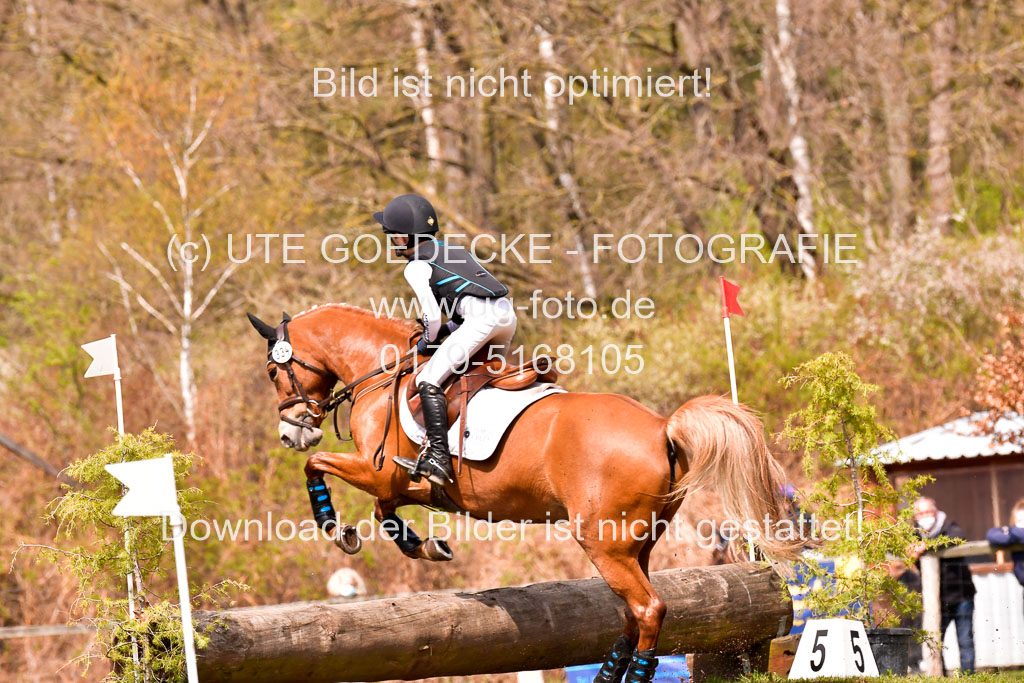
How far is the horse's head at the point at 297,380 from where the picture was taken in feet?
20.7

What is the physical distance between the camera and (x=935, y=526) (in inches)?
345

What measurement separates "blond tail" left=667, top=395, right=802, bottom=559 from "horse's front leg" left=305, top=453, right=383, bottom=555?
1.66 meters

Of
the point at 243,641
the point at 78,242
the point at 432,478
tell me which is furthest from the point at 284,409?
the point at 78,242

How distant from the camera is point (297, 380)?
6418mm

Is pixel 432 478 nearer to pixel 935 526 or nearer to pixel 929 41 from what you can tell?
pixel 935 526

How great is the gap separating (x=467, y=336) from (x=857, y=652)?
2.69 meters

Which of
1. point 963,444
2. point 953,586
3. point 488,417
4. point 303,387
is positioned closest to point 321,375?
point 303,387

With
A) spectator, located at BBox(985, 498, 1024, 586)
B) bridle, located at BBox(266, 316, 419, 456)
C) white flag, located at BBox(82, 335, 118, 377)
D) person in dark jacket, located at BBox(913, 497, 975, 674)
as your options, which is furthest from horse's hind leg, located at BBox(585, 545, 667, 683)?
spectator, located at BBox(985, 498, 1024, 586)

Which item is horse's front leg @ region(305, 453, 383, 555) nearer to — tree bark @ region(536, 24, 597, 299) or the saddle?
the saddle

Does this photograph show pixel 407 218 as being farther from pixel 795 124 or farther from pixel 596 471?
pixel 795 124

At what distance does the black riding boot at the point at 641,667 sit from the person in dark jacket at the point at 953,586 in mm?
3918

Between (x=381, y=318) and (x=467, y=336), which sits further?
(x=381, y=318)

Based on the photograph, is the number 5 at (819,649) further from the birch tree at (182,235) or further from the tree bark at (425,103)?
the tree bark at (425,103)

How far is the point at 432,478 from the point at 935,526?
4.93 m
